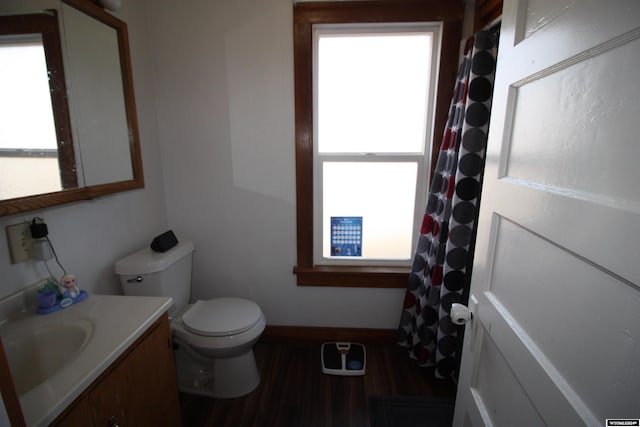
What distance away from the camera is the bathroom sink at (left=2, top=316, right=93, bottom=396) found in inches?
35.8

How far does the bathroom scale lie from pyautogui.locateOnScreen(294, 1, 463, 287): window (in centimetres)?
43

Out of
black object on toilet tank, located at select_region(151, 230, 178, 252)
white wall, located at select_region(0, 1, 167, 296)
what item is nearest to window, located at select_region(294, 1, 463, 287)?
black object on toilet tank, located at select_region(151, 230, 178, 252)

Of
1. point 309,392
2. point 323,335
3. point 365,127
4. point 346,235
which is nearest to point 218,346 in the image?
point 309,392

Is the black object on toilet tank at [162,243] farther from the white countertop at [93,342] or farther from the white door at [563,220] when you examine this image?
the white door at [563,220]

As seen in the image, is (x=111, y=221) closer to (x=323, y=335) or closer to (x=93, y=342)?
(x=93, y=342)

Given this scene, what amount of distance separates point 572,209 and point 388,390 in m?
1.57

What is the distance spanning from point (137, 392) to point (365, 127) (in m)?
1.68

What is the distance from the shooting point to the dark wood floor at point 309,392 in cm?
153

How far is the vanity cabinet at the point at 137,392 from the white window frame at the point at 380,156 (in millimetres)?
1092

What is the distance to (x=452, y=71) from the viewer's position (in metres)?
1.67

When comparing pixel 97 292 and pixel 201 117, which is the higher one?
pixel 201 117

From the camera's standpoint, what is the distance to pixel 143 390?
3.32 feet

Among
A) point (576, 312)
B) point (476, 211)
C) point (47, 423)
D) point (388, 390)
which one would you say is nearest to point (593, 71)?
point (576, 312)

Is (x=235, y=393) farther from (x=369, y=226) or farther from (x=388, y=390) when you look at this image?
(x=369, y=226)
